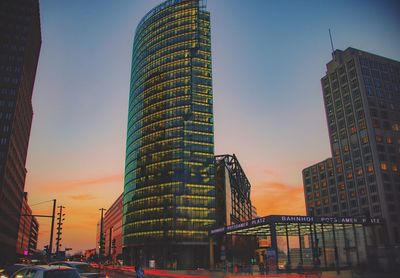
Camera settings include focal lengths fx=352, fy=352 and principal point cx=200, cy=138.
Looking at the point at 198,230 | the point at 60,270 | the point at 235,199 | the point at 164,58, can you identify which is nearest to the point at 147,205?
the point at 198,230

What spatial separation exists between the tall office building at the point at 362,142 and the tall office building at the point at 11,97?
118 metres

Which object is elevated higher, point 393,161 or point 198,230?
point 393,161

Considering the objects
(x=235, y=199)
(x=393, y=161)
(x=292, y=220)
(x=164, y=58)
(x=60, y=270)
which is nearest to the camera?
(x=60, y=270)

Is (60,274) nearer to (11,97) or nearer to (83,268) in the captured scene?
(83,268)

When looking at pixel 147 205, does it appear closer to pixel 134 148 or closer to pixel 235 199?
pixel 134 148

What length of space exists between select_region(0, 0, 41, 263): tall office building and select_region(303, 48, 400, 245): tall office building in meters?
118

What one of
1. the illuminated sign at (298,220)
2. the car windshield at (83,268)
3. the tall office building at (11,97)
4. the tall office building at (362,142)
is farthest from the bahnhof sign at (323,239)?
the tall office building at (11,97)

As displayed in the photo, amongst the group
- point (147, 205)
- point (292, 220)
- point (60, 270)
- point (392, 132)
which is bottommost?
point (60, 270)

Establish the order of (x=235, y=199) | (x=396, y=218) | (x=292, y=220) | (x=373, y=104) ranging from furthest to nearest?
(x=235, y=199) → (x=373, y=104) → (x=396, y=218) → (x=292, y=220)

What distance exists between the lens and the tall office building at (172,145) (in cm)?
12438

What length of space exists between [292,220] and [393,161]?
72.3 meters

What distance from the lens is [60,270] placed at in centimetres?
1332

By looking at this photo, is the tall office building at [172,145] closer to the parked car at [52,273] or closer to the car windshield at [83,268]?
the car windshield at [83,268]

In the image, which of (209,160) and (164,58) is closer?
Answer: (209,160)
